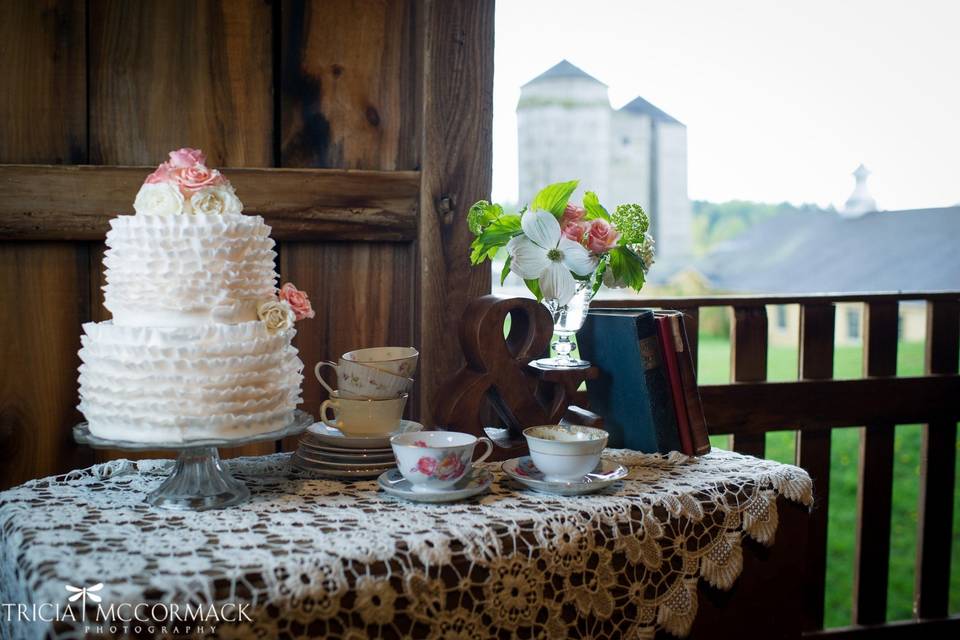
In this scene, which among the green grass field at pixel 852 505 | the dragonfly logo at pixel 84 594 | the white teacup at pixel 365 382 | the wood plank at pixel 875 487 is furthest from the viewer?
the green grass field at pixel 852 505

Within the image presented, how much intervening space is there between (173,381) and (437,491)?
0.39m

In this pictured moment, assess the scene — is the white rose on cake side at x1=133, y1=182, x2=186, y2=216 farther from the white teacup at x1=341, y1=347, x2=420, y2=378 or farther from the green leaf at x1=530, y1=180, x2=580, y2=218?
the green leaf at x1=530, y1=180, x2=580, y2=218

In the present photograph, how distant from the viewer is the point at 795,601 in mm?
1271

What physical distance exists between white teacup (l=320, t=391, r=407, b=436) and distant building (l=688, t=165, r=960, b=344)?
11.1 feet

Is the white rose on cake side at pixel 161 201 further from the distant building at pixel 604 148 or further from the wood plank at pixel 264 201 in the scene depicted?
the distant building at pixel 604 148

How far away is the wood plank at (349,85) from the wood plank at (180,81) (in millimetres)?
48

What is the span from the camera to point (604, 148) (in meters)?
5.47

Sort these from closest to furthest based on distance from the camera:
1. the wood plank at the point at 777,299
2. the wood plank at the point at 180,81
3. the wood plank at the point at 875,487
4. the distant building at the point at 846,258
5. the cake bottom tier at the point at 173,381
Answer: the cake bottom tier at the point at 173,381 < the wood plank at the point at 180,81 < the wood plank at the point at 777,299 < the wood plank at the point at 875,487 < the distant building at the point at 846,258

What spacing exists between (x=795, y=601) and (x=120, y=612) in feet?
3.30

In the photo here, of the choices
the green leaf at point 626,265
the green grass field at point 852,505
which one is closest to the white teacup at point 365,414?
the green leaf at point 626,265

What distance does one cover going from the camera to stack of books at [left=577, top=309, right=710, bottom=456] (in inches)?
54.2

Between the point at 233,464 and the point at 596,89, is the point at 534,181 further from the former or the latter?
the point at 233,464

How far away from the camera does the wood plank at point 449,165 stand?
5.28ft

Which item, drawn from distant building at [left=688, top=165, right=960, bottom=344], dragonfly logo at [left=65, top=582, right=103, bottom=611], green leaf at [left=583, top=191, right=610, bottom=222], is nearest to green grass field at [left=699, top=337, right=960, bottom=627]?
distant building at [left=688, top=165, right=960, bottom=344]
